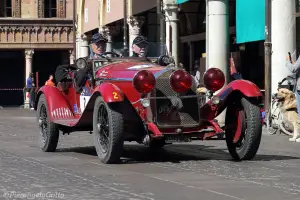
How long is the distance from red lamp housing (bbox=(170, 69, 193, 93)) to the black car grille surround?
0.24 metres

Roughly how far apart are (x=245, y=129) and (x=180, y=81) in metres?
1.14

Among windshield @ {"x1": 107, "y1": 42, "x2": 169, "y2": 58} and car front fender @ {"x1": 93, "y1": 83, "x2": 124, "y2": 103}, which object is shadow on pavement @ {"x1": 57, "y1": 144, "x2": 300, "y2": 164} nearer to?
car front fender @ {"x1": 93, "y1": 83, "x2": 124, "y2": 103}

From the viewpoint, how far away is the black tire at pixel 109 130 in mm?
10695

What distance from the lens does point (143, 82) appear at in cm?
1065

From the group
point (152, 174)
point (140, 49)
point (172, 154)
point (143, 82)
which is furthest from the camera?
point (140, 49)

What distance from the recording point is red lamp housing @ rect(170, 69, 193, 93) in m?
10.8

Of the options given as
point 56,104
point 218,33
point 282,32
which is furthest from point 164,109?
point 218,33

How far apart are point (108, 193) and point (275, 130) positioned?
10.0 metres

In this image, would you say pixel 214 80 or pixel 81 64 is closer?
pixel 214 80

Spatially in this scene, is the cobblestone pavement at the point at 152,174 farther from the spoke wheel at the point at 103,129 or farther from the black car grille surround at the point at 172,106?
the black car grille surround at the point at 172,106

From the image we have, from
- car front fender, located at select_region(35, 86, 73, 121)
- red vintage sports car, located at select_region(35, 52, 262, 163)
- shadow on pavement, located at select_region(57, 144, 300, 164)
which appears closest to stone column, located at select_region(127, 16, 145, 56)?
shadow on pavement, located at select_region(57, 144, 300, 164)

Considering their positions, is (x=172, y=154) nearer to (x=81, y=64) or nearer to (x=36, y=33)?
(x=81, y=64)

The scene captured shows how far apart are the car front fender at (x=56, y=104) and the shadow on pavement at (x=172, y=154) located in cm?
67

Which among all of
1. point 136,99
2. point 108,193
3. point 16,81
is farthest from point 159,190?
point 16,81
